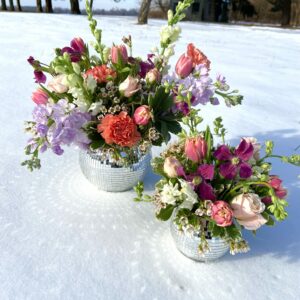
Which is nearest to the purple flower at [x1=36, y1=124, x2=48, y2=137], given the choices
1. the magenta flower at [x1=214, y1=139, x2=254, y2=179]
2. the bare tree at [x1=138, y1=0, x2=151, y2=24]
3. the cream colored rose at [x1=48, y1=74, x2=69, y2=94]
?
the cream colored rose at [x1=48, y1=74, x2=69, y2=94]

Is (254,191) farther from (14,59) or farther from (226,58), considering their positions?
(226,58)

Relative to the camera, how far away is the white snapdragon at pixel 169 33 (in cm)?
103

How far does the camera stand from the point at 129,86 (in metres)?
0.96

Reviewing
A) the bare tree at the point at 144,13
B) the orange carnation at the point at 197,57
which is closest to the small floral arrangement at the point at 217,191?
the orange carnation at the point at 197,57

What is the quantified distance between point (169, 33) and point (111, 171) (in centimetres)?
46

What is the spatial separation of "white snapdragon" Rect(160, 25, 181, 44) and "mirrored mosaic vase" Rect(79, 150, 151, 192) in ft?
1.18

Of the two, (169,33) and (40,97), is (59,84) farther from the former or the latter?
(169,33)

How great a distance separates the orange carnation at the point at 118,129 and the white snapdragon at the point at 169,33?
279mm

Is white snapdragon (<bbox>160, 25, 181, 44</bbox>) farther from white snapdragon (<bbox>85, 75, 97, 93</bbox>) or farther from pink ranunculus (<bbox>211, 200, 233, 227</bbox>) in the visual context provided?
pink ranunculus (<bbox>211, 200, 233, 227</bbox>)

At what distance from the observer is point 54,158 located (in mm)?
1436

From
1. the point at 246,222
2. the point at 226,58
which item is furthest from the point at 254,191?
the point at 226,58

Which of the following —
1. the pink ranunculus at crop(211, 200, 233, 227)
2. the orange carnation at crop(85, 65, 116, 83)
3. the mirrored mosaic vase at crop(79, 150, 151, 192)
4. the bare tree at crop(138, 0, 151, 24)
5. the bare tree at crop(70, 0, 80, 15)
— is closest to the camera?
the pink ranunculus at crop(211, 200, 233, 227)

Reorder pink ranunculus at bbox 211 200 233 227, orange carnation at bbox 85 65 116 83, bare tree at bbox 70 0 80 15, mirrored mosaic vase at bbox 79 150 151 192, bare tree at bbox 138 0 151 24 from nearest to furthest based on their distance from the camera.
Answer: pink ranunculus at bbox 211 200 233 227, orange carnation at bbox 85 65 116 83, mirrored mosaic vase at bbox 79 150 151 192, bare tree at bbox 138 0 151 24, bare tree at bbox 70 0 80 15

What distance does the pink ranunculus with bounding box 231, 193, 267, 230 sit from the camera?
0.79 m
